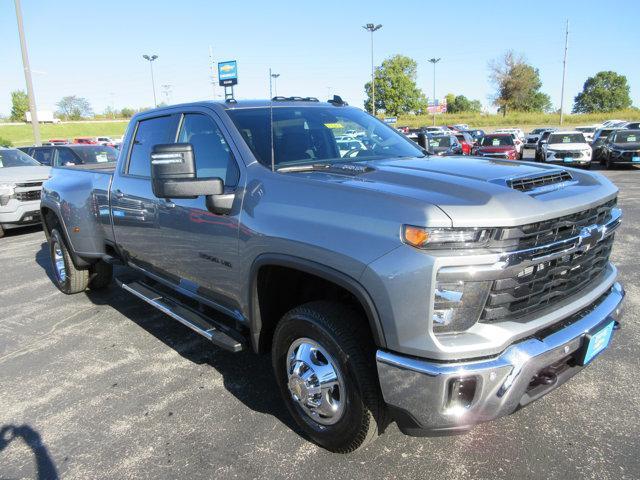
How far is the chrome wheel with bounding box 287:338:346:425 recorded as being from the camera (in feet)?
8.52

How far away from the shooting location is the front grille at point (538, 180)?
2416mm

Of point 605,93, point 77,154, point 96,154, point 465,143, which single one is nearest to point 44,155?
point 77,154

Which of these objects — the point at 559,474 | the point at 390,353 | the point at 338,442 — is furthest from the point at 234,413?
→ the point at 559,474

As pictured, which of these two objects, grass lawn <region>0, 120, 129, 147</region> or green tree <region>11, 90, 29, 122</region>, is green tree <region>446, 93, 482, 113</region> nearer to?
grass lawn <region>0, 120, 129, 147</region>

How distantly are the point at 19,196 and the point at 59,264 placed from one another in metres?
4.73

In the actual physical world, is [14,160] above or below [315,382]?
above

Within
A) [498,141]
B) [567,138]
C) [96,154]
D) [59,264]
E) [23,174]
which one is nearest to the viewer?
[59,264]

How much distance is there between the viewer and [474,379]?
2070 millimetres

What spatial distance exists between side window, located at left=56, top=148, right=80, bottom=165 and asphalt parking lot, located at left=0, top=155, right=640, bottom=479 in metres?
9.21

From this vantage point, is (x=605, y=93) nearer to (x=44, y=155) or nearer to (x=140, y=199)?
(x=44, y=155)

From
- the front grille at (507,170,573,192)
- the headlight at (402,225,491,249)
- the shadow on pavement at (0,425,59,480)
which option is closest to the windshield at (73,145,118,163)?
the shadow on pavement at (0,425,59,480)

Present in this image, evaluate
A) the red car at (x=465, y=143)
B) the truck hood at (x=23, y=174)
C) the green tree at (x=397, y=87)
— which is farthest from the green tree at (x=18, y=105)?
the truck hood at (x=23, y=174)

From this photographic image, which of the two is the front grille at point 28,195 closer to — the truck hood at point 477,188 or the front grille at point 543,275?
the truck hood at point 477,188

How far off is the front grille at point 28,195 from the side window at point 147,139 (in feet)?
21.9
